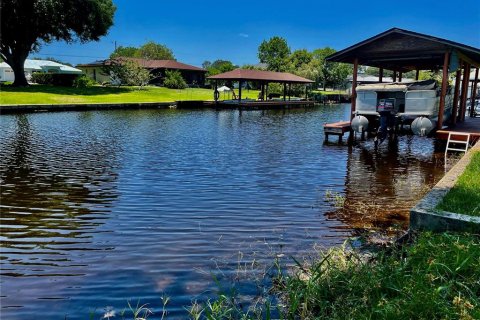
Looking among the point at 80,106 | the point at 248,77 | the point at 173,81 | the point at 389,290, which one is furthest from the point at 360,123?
the point at 173,81

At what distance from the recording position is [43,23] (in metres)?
41.0

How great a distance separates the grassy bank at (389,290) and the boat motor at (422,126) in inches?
459

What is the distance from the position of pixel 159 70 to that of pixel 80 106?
110 ft

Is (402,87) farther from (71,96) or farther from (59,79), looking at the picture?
(59,79)

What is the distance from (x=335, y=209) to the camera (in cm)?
779

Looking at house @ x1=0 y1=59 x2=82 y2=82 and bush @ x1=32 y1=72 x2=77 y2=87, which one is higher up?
house @ x1=0 y1=59 x2=82 y2=82

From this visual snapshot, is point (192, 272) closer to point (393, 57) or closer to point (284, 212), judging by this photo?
point (284, 212)

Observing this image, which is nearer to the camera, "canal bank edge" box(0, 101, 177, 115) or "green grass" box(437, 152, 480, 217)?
"green grass" box(437, 152, 480, 217)

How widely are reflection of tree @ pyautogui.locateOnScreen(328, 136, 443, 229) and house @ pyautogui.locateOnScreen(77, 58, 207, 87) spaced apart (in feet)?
165

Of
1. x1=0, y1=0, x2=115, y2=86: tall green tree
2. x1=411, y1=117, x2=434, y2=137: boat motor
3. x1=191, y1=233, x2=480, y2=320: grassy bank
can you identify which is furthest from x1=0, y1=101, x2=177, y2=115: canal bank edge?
x1=191, y1=233, x2=480, y2=320: grassy bank

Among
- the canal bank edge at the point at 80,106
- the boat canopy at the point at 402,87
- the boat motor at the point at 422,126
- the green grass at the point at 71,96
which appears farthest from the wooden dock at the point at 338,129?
the green grass at the point at 71,96

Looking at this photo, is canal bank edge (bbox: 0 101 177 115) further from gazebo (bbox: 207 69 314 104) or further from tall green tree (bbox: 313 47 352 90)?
tall green tree (bbox: 313 47 352 90)

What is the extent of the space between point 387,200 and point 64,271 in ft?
21.1

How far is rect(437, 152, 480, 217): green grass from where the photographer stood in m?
5.48
